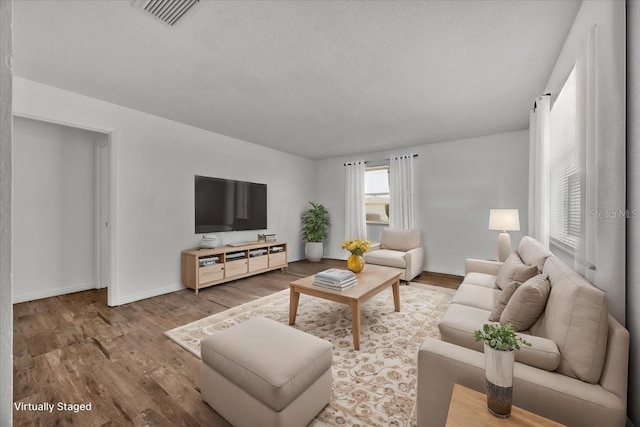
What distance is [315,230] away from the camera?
614 cm

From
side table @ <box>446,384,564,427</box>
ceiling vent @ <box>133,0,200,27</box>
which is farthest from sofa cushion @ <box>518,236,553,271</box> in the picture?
ceiling vent @ <box>133,0,200,27</box>

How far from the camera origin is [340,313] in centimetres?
298

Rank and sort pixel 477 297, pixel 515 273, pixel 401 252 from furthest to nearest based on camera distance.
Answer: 1. pixel 401 252
2. pixel 477 297
3. pixel 515 273

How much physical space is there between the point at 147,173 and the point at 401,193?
4354mm

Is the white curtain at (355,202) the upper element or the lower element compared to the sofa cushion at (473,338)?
upper

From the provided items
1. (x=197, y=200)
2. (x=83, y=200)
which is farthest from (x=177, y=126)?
(x=83, y=200)

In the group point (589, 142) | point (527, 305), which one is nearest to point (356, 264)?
point (527, 305)

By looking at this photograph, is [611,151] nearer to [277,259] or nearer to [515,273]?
[515,273]

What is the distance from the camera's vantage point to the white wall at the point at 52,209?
3324mm

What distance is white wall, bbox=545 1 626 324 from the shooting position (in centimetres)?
120

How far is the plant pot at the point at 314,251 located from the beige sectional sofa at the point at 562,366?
455 cm

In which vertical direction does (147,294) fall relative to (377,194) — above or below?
below

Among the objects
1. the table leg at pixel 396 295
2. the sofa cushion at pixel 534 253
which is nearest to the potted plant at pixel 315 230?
the table leg at pixel 396 295

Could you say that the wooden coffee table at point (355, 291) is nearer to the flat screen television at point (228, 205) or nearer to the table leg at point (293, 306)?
the table leg at point (293, 306)
